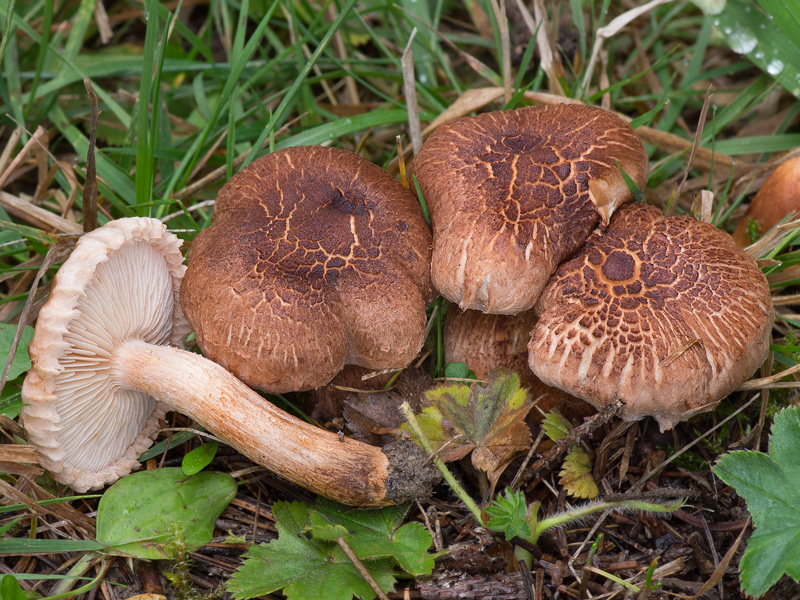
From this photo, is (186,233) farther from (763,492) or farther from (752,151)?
(752,151)

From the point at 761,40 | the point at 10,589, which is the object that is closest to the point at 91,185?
the point at 10,589

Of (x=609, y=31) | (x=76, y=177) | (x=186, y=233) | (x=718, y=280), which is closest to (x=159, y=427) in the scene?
(x=186, y=233)

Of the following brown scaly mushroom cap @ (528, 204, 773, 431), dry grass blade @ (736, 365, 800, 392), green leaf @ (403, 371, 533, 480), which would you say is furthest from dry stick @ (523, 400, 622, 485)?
dry grass blade @ (736, 365, 800, 392)

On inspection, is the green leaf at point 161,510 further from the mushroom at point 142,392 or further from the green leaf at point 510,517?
the green leaf at point 510,517

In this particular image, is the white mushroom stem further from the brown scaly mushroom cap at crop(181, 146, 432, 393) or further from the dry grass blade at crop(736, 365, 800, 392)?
the dry grass blade at crop(736, 365, 800, 392)

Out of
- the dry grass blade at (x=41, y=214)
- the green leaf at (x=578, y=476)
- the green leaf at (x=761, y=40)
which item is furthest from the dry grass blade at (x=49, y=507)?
the green leaf at (x=761, y=40)

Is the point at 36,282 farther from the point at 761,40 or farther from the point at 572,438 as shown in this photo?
the point at 761,40
